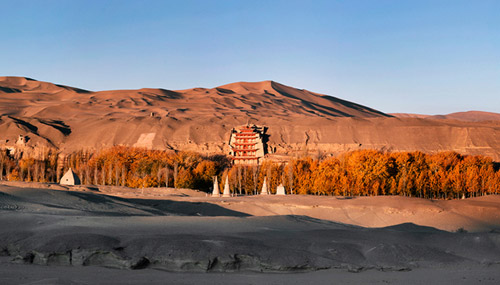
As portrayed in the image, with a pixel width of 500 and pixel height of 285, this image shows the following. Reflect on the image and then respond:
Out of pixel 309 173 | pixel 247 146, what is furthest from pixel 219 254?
pixel 247 146

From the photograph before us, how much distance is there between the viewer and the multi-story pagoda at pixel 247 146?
10444cm

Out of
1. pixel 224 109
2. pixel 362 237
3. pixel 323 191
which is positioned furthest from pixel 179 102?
pixel 362 237

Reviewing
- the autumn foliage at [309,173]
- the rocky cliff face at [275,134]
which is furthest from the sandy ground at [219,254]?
the rocky cliff face at [275,134]

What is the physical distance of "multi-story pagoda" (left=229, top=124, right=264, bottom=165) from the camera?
104438mm

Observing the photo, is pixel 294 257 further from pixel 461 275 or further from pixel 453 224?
pixel 453 224

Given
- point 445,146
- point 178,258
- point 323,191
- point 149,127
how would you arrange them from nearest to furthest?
point 178,258 < point 323,191 < point 445,146 < point 149,127

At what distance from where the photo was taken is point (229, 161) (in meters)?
103

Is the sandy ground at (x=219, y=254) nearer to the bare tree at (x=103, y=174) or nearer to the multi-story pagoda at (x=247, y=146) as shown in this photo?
the bare tree at (x=103, y=174)

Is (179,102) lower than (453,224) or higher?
higher

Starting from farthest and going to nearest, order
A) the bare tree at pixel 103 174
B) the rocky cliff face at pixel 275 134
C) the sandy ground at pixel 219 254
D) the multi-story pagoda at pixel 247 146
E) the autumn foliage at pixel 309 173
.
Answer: the rocky cliff face at pixel 275 134, the multi-story pagoda at pixel 247 146, the bare tree at pixel 103 174, the autumn foliage at pixel 309 173, the sandy ground at pixel 219 254

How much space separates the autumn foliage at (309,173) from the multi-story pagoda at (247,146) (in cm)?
1173

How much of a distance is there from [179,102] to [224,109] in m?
24.9

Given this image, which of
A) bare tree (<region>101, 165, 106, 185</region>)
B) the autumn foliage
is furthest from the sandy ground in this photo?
bare tree (<region>101, 165, 106, 185</region>)

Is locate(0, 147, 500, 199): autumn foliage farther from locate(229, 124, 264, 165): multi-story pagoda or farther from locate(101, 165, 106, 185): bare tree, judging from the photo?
locate(229, 124, 264, 165): multi-story pagoda
